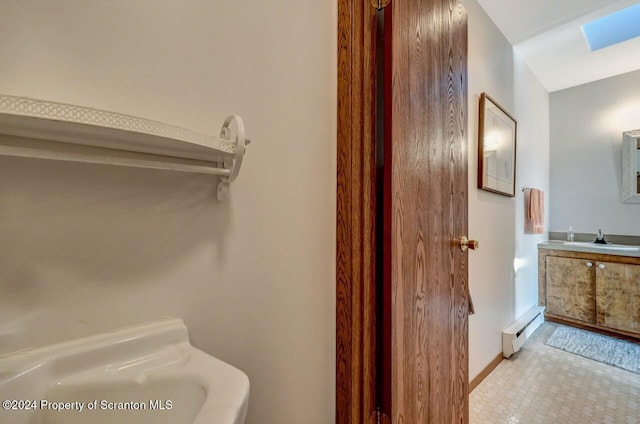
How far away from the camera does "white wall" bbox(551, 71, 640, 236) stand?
9.07 feet

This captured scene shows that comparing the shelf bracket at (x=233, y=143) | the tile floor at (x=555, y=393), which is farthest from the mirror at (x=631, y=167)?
the shelf bracket at (x=233, y=143)

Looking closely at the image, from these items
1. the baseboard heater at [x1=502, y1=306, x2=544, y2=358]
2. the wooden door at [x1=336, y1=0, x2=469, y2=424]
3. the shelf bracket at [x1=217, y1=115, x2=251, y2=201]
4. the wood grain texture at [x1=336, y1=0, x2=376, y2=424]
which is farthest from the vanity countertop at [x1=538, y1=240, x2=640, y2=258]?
the shelf bracket at [x1=217, y1=115, x2=251, y2=201]

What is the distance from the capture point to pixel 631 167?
8.86 ft

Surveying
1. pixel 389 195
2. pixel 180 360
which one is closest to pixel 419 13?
pixel 389 195

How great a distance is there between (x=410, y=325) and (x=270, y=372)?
49 centimetres

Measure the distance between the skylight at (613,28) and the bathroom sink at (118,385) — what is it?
330 cm

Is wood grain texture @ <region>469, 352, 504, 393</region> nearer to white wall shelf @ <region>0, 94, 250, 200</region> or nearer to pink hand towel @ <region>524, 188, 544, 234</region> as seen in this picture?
pink hand towel @ <region>524, 188, 544, 234</region>

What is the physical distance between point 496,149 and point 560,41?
48.0 inches

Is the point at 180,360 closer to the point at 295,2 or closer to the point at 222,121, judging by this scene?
the point at 222,121

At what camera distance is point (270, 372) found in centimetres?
80

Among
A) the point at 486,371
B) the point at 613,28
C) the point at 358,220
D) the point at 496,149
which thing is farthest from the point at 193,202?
the point at 613,28

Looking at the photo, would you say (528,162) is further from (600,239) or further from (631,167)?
A: (600,239)

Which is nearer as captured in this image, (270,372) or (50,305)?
(50,305)

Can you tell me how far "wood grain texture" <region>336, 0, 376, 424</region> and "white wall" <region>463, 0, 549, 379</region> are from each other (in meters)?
1.10
